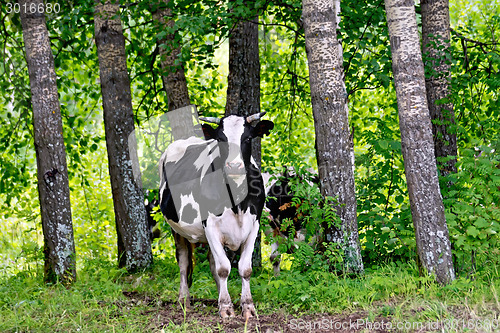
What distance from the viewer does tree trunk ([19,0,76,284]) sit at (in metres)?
7.62

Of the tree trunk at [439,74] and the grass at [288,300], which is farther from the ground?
the tree trunk at [439,74]

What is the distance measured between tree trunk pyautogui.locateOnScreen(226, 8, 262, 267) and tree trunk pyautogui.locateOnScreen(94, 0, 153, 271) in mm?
1740

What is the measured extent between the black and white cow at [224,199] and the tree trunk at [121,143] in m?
1.69

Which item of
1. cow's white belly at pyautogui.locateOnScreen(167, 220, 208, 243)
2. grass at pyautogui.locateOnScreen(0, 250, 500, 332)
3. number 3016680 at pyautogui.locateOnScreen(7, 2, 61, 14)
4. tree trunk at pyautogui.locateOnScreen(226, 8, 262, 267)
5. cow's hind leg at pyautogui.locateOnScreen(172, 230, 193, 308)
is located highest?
number 3016680 at pyautogui.locateOnScreen(7, 2, 61, 14)

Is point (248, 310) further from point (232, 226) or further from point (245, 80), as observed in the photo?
point (245, 80)

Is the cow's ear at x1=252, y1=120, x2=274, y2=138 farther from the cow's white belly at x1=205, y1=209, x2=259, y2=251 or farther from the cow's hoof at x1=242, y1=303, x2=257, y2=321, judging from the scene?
the cow's hoof at x1=242, y1=303, x2=257, y2=321

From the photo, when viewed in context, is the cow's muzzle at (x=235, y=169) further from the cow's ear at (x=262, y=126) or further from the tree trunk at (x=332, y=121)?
the tree trunk at (x=332, y=121)

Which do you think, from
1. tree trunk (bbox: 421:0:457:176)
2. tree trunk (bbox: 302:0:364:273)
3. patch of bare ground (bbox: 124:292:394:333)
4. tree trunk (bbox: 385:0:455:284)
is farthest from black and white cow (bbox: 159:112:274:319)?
tree trunk (bbox: 421:0:457:176)

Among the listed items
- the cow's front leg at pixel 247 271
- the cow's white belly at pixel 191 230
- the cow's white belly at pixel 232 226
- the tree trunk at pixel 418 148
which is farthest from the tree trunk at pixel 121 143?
the tree trunk at pixel 418 148

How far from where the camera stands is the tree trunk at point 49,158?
7617 millimetres

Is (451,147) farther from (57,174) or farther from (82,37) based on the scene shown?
(82,37)

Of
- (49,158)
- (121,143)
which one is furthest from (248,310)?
(121,143)

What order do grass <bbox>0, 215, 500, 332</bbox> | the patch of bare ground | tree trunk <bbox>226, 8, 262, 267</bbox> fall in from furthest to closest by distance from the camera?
tree trunk <bbox>226, 8, 262, 267</bbox>, grass <bbox>0, 215, 500, 332</bbox>, the patch of bare ground

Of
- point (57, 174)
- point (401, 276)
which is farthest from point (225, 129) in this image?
point (57, 174)
